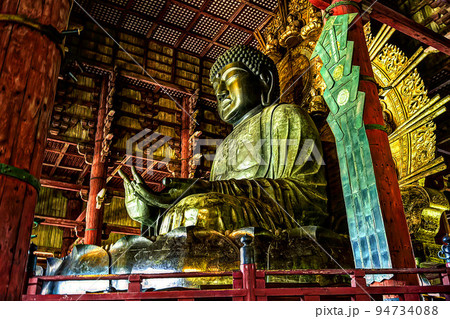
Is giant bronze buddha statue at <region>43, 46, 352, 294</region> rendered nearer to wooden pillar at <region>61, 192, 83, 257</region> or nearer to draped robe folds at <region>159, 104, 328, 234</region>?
draped robe folds at <region>159, 104, 328, 234</region>

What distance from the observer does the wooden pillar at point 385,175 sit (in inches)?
83.4

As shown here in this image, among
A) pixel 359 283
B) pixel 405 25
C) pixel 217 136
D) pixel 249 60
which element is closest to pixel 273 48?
pixel 249 60

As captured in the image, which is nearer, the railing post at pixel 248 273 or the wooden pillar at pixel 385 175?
the railing post at pixel 248 273

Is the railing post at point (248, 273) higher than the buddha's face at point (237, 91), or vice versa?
the buddha's face at point (237, 91)

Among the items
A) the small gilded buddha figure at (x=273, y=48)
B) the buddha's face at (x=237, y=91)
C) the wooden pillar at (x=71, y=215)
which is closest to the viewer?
the buddha's face at (x=237, y=91)

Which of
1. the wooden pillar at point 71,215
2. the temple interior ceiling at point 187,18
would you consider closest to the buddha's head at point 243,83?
the temple interior ceiling at point 187,18

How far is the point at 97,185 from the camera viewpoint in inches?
268

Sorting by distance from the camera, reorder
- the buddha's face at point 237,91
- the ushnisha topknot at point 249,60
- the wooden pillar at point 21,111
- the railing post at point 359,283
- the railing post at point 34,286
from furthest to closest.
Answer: the ushnisha topknot at point 249,60, the buddha's face at point 237,91, the railing post at point 34,286, the railing post at point 359,283, the wooden pillar at point 21,111

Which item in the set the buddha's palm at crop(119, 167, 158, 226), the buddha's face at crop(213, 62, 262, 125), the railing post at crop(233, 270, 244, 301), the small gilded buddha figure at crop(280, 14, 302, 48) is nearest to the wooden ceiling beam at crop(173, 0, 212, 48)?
the small gilded buddha figure at crop(280, 14, 302, 48)

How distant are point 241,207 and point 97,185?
4722mm

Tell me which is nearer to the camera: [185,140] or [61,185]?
[185,140]

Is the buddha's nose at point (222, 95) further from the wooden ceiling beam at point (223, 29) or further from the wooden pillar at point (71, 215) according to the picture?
the wooden pillar at point (71, 215)

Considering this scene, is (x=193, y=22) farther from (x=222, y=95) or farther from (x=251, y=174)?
(x=251, y=174)

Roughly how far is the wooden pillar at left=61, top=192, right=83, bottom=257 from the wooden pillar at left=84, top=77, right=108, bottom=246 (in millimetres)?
2432
